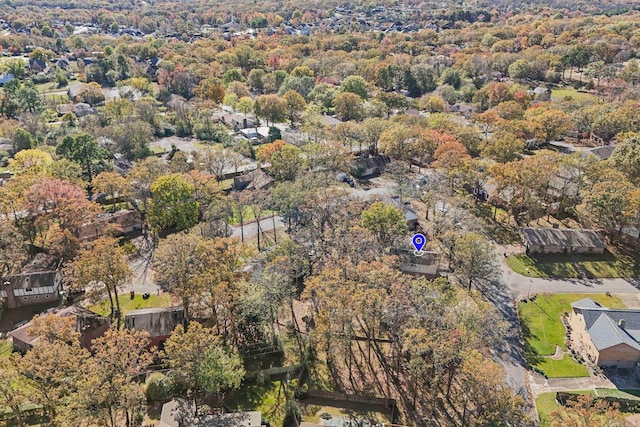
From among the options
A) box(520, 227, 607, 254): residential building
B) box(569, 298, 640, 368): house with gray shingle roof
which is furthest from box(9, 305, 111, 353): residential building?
box(520, 227, 607, 254): residential building

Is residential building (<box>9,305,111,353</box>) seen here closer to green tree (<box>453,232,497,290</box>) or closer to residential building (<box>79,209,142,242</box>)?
residential building (<box>79,209,142,242</box>)

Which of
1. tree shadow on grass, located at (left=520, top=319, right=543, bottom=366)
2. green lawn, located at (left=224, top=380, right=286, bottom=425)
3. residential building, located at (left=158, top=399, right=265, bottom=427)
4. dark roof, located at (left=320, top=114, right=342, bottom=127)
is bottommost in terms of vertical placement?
tree shadow on grass, located at (left=520, top=319, right=543, bottom=366)

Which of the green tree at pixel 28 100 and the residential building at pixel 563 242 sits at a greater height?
the green tree at pixel 28 100

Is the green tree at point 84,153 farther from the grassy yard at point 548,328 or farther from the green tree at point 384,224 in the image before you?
the grassy yard at point 548,328

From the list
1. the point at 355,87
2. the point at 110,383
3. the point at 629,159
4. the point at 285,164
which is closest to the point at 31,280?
the point at 110,383

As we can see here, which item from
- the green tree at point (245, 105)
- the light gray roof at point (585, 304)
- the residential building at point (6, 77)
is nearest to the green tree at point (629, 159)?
the light gray roof at point (585, 304)

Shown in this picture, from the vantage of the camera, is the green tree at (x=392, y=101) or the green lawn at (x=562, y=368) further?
the green tree at (x=392, y=101)

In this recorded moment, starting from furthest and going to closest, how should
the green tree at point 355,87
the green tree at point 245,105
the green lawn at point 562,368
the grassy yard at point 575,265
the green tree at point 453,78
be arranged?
the green tree at point 453,78, the green tree at point 355,87, the green tree at point 245,105, the grassy yard at point 575,265, the green lawn at point 562,368
